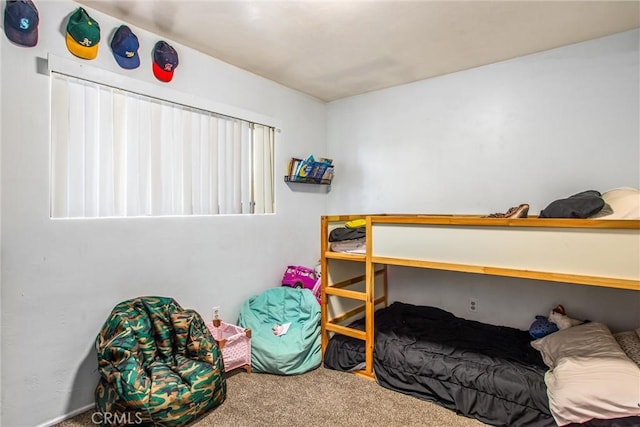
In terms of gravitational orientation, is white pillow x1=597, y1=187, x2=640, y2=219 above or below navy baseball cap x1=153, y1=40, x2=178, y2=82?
below

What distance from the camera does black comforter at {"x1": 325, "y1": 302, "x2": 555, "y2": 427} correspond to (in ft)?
6.21

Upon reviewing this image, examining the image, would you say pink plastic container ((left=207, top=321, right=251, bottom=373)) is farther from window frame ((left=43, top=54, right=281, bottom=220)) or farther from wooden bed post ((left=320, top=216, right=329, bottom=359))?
window frame ((left=43, top=54, right=281, bottom=220))

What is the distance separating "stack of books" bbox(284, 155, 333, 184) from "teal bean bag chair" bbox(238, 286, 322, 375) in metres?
1.10

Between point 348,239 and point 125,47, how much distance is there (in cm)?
207

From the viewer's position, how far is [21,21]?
1.70m

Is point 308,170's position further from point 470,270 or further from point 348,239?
point 470,270

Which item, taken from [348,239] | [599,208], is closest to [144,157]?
[348,239]

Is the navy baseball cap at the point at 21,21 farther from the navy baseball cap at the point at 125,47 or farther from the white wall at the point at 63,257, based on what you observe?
the navy baseball cap at the point at 125,47

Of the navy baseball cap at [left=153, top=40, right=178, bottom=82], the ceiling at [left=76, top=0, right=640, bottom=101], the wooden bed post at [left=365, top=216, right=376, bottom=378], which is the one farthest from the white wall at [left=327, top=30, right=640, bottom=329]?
the navy baseball cap at [left=153, top=40, right=178, bottom=82]

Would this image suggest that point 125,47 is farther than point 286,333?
No

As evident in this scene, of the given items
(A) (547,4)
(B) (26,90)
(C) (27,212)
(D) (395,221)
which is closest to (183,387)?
(C) (27,212)

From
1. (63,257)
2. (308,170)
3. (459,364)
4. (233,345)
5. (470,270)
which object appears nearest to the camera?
(63,257)

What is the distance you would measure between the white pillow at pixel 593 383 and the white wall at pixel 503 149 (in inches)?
26.3

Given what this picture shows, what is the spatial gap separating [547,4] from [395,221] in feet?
5.29
